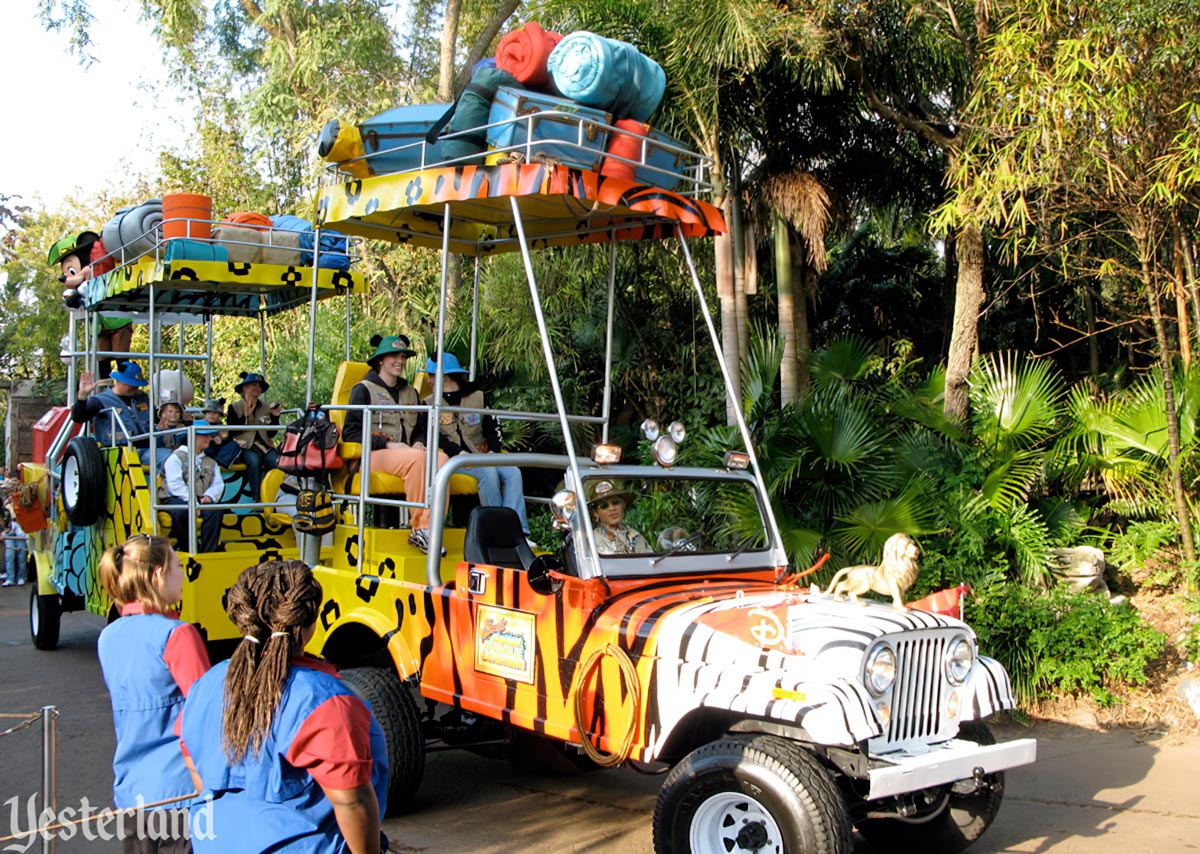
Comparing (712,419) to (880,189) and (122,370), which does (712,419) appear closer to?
(880,189)

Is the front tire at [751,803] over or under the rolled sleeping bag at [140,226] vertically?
under

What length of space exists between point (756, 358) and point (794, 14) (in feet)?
11.2

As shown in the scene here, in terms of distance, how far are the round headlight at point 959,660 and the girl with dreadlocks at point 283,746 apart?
2.88 meters

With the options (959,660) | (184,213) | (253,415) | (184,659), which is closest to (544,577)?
(959,660)

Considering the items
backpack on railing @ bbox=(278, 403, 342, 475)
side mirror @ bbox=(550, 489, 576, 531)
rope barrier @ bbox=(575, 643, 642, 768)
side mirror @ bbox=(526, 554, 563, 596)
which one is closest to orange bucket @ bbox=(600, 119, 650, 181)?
side mirror @ bbox=(550, 489, 576, 531)

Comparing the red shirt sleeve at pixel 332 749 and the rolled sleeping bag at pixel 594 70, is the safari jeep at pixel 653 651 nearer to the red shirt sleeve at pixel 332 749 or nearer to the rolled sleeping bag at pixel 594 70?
the rolled sleeping bag at pixel 594 70

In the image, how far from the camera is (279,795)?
9.68 ft

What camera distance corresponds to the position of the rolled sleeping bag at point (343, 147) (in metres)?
6.56

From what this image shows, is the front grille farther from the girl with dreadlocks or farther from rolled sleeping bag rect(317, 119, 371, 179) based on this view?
rolled sleeping bag rect(317, 119, 371, 179)

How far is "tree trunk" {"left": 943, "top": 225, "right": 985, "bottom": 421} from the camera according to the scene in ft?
35.0

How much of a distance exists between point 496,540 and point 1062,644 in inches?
184

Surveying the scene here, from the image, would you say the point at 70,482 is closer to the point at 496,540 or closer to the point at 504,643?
the point at 496,540

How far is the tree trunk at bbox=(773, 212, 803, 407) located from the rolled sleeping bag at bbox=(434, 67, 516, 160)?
7.31m

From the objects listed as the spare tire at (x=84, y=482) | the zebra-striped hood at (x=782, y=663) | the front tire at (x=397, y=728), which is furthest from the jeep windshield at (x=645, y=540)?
the spare tire at (x=84, y=482)
